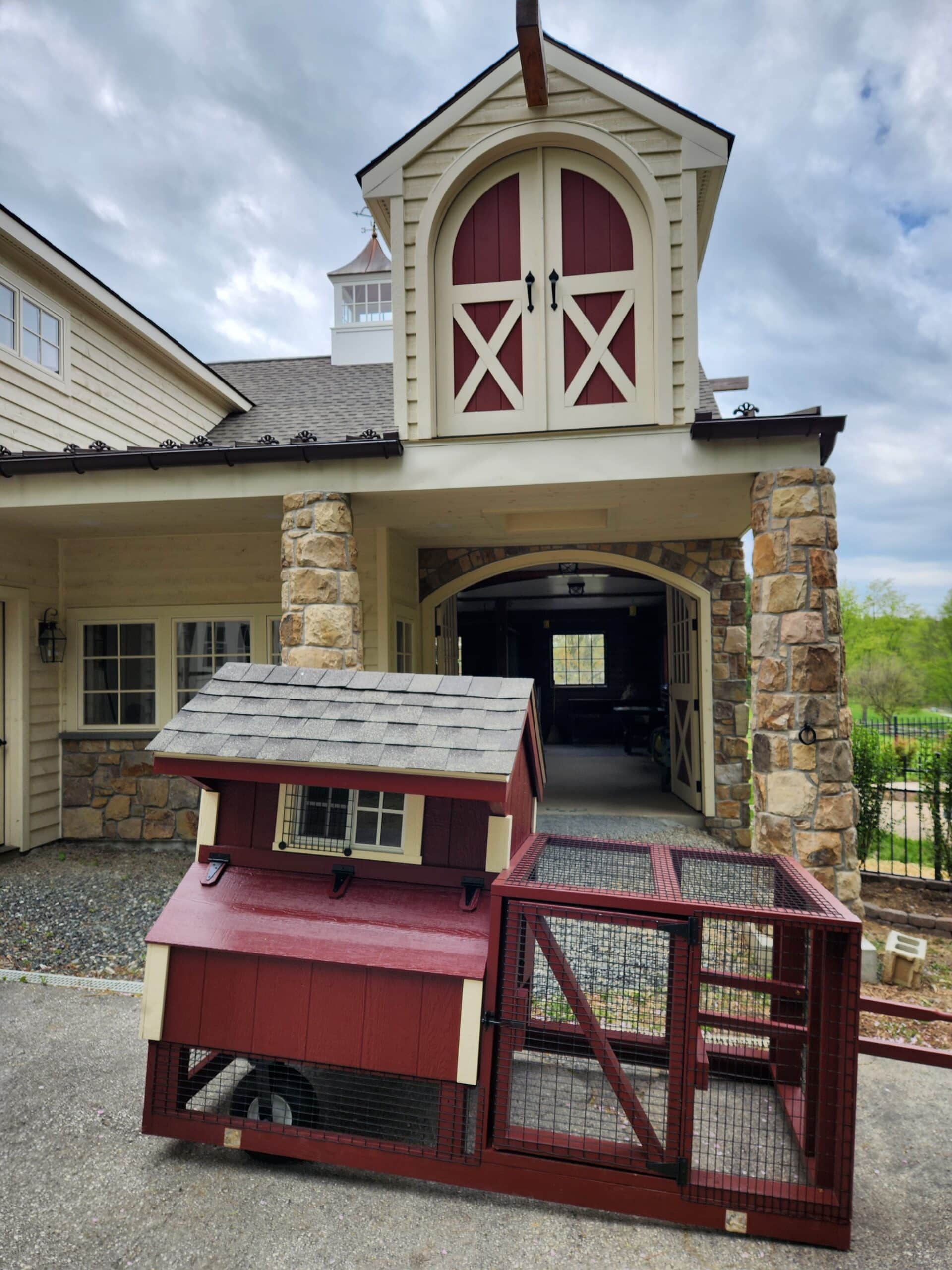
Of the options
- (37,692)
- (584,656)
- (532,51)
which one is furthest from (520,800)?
(584,656)

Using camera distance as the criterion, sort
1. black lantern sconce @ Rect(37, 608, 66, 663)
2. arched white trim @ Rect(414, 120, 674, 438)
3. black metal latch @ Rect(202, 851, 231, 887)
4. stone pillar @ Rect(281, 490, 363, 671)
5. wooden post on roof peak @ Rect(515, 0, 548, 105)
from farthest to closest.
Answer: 1. black lantern sconce @ Rect(37, 608, 66, 663)
2. stone pillar @ Rect(281, 490, 363, 671)
3. arched white trim @ Rect(414, 120, 674, 438)
4. wooden post on roof peak @ Rect(515, 0, 548, 105)
5. black metal latch @ Rect(202, 851, 231, 887)

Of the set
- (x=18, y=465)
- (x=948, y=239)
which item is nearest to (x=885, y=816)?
(x=18, y=465)

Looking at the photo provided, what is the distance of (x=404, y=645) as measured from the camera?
707 centimetres

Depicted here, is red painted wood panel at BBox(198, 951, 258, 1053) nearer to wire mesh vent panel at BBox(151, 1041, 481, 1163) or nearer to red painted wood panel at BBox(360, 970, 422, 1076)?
wire mesh vent panel at BBox(151, 1041, 481, 1163)

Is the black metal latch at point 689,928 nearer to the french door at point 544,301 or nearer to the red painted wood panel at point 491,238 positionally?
the french door at point 544,301

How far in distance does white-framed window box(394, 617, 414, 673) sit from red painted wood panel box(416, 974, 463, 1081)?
4.41 m

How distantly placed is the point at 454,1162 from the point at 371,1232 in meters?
0.31

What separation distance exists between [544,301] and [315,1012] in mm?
4462

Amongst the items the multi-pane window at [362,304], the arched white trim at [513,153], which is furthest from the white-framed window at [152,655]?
the multi-pane window at [362,304]

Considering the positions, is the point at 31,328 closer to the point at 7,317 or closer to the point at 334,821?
the point at 7,317

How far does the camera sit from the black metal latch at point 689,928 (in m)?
2.17

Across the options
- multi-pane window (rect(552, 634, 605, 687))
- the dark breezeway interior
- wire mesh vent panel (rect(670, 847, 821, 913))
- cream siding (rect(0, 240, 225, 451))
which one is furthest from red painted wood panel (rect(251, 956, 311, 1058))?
multi-pane window (rect(552, 634, 605, 687))

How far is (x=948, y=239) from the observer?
56.5m

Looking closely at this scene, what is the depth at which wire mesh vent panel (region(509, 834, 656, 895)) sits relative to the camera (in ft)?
9.23
